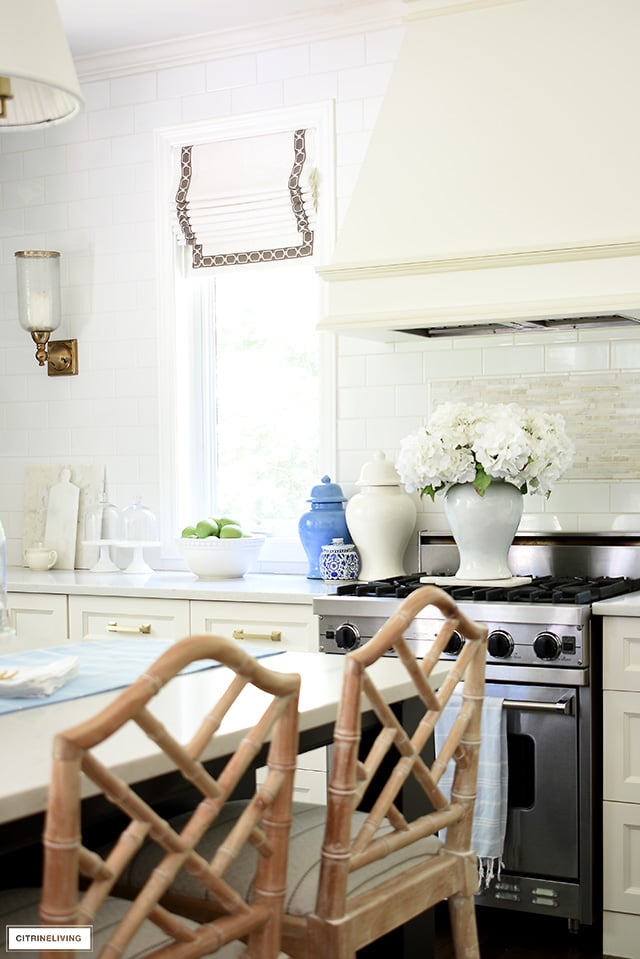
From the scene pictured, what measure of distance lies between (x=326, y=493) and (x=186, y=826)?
2.84 metres

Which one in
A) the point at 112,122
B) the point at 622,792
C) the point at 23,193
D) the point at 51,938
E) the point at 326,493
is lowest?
the point at 622,792

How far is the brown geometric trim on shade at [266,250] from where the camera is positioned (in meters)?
4.53

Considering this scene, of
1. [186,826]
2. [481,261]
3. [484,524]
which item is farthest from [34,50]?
[484,524]

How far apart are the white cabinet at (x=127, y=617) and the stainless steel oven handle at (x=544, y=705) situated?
116 cm

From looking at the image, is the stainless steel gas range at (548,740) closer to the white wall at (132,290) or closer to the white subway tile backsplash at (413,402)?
the white wall at (132,290)

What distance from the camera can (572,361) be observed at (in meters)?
4.05

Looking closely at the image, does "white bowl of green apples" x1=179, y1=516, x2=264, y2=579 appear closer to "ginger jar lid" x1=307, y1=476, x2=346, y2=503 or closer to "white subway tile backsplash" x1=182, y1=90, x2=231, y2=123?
"ginger jar lid" x1=307, y1=476, x2=346, y2=503

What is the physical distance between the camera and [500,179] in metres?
3.68

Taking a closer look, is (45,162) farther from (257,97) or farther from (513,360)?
(513,360)

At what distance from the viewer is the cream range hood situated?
3510 millimetres

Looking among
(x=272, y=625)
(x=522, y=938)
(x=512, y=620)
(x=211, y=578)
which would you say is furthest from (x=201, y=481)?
(x=522, y=938)

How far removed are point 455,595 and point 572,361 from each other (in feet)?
3.32

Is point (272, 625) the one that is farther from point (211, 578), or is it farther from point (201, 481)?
point (201, 481)

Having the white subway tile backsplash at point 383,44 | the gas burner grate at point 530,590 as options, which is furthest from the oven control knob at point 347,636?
the white subway tile backsplash at point 383,44
